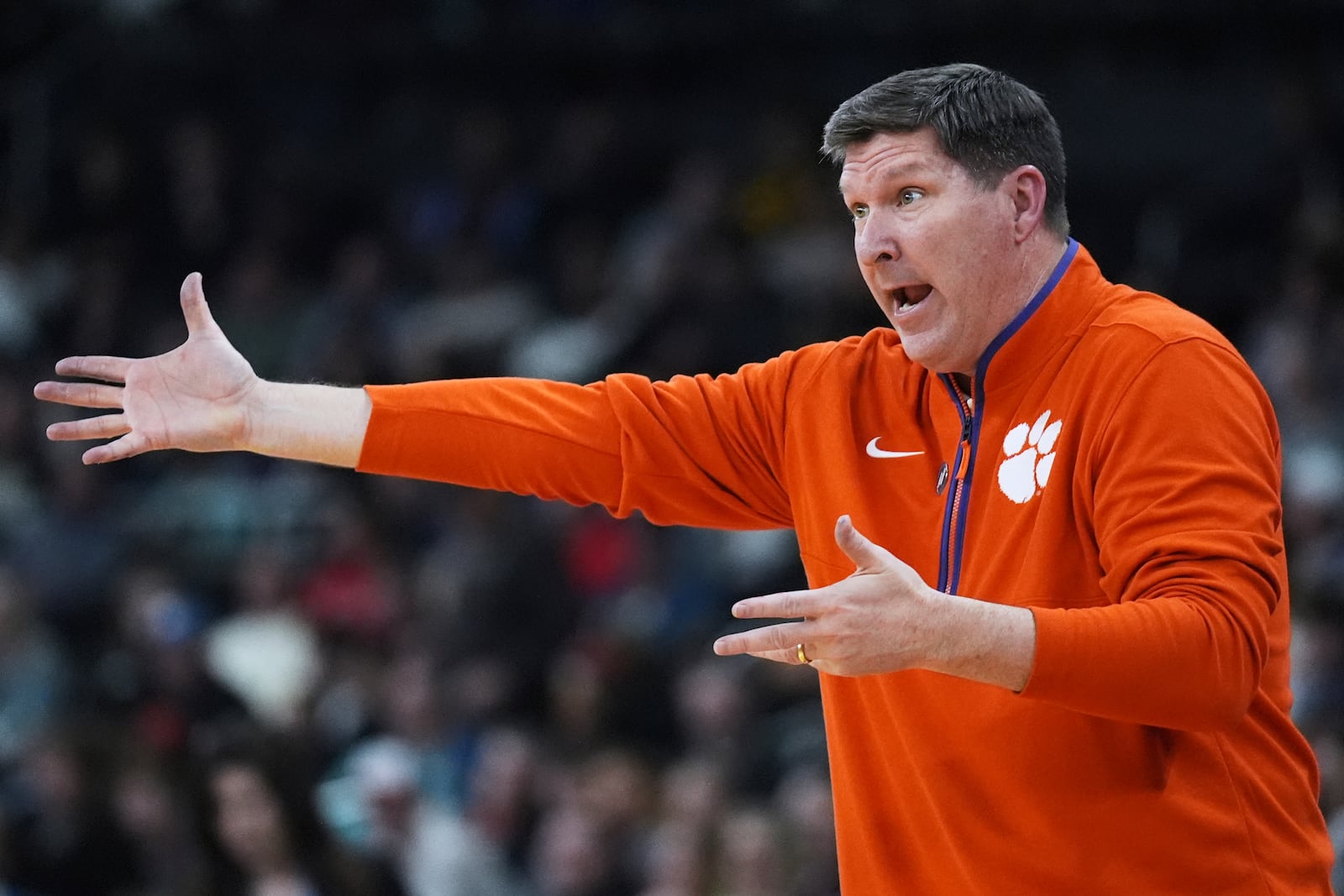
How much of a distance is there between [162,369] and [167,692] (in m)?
4.83

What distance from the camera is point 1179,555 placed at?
2.23 meters

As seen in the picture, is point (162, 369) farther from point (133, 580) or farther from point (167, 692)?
point (133, 580)

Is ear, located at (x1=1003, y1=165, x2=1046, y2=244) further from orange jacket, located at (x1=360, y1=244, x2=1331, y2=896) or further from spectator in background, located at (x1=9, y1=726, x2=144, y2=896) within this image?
A: spectator in background, located at (x1=9, y1=726, x2=144, y2=896)

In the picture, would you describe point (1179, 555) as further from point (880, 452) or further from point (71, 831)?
point (71, 831)

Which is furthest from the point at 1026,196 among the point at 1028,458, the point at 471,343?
the point at 471,343

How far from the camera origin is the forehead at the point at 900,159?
2.62 meters

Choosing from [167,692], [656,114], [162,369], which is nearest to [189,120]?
[656,114]

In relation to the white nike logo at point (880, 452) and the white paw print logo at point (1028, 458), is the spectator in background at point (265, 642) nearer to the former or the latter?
the white nike logo at point (880, 452)

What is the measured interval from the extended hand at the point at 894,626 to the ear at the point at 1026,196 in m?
0.73

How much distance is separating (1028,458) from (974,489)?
11cm

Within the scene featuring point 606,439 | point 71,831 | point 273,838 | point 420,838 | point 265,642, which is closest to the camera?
point 606,439

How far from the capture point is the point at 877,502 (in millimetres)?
2766

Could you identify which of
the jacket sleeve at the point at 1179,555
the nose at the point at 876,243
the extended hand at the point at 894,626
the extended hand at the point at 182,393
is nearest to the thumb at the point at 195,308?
the extended hand at the point at 182,393

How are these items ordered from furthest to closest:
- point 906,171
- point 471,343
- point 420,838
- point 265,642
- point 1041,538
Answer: point 471,343
point 265,642
point 420,838
point 906,171
point 1041,538
